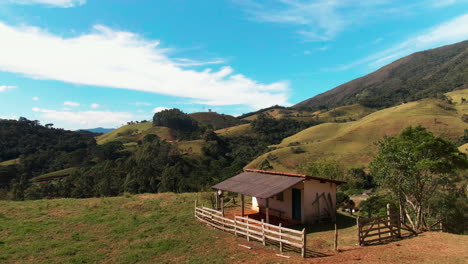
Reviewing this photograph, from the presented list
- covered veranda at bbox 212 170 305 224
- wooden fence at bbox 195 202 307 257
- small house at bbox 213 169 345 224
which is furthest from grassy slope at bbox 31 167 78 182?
small house at bbox 213 169 345 224

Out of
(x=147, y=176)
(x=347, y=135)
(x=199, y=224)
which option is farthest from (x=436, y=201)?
(x=347, y=135)

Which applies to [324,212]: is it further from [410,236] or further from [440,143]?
[440,143]

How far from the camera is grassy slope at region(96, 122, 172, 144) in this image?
6208 inches

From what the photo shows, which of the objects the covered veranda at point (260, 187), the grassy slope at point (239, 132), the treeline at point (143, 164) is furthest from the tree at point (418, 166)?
the grassy slope at point (239, 132)

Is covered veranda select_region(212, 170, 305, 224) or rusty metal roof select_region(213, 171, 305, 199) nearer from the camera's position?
covered veranda select_region(212, 170, 305, 224)

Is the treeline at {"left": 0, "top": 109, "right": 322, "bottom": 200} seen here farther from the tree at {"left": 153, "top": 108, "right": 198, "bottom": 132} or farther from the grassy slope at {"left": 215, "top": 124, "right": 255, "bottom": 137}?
the grassy slope at {"left": 215, "top": 124, "right": 255, "bottom": 137}

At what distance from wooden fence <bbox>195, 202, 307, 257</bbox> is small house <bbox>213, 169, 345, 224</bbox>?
2.03m

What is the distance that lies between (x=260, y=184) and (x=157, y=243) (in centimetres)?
776

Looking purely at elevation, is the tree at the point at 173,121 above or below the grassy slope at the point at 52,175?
above

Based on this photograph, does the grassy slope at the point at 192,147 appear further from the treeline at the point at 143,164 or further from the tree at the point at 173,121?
the tree at the point at 173,121

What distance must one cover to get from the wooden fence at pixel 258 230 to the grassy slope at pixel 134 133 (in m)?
141

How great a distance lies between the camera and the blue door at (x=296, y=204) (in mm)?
19281

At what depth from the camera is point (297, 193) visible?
63.9ft

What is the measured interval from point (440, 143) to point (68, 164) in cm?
11726
